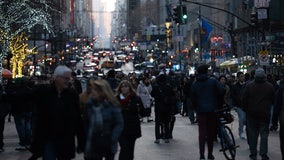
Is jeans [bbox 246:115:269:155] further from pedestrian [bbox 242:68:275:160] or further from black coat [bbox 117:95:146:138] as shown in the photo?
black coat [bbox 117:95:146:138]

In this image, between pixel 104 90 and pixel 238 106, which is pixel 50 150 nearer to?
pixel 104 90

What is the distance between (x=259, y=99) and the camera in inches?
574

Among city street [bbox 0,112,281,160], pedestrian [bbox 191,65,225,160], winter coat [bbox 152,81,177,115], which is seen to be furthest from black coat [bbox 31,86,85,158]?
winter coat [bbox 152,81,177,115]

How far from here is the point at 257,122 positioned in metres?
14.7

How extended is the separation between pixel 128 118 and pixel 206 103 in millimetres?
2834


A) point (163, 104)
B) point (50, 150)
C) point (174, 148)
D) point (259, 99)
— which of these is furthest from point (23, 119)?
point (50, 150)

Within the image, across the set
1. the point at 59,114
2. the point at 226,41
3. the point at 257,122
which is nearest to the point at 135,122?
the point at 59,114

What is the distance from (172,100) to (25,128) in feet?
12.2

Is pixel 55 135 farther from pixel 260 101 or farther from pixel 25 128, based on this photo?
pixel 25 128

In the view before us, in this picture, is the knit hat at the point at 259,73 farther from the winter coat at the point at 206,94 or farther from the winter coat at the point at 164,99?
the winter coat at the point at 164,99

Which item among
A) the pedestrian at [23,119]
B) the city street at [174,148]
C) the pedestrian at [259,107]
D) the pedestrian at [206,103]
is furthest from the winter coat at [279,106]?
the pedestrian at [23,119]

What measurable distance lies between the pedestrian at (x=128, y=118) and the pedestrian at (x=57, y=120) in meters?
2.33

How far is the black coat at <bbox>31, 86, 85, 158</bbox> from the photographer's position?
9.43 metres

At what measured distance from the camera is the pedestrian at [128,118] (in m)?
11.9
